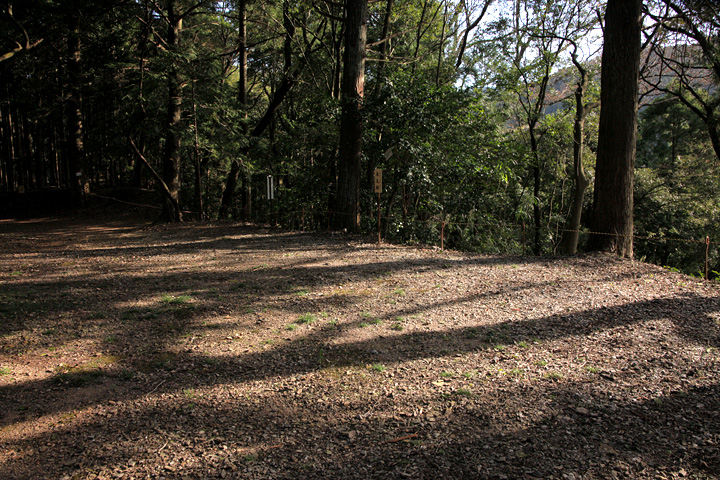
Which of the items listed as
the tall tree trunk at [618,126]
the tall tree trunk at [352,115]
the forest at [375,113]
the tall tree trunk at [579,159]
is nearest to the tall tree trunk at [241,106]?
the forest at [375,113]

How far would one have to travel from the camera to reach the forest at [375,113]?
12117 millimetres

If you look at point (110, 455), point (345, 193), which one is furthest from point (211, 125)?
point (110, 455)

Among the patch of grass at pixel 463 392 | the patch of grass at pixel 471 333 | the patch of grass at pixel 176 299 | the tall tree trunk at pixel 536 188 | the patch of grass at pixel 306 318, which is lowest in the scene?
the patch of grass at pixel 463 392

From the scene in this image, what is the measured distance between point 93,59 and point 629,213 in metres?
24.6

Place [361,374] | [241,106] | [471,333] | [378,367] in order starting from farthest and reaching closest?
[241,106] → [471,333] → [378,367] → [361,374]

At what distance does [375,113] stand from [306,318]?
25.0ft

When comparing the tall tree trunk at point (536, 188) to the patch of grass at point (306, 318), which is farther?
the tall tree trunk at point (536, 188)

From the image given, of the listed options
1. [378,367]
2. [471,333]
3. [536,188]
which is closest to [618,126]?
[471,333]

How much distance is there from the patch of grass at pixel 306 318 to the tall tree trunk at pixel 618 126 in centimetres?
612

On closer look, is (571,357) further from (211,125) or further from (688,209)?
(688,209)

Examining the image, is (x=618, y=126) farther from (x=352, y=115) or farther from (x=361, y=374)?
(x=361, y=374)

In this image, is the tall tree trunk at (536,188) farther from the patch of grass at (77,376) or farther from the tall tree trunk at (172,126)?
the patch of grass at (77,376)

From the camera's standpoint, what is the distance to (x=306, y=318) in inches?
221

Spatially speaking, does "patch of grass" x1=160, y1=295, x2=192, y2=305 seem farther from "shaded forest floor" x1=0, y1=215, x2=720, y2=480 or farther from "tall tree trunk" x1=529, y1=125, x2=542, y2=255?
"tall tree trunk" x1=529, y1=125, x2=542, y2=255
